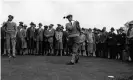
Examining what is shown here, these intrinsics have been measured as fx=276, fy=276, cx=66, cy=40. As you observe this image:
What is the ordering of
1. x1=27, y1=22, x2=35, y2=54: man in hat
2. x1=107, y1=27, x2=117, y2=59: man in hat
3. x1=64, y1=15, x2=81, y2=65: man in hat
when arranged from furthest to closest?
1. x1=27, y1=22, x2=35, y2=54: man in hat
2. x1=107, y1=27, x2=117, y2=59: man in hat
3. x1=64, y1=15, x2=81, y2=65: man in hat

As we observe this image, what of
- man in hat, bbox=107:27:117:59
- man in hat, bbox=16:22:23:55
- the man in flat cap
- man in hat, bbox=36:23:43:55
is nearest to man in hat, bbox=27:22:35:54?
the man in flat cap

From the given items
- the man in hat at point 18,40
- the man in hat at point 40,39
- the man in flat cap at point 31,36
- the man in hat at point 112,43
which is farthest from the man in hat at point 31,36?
the man in hat at point 112,43

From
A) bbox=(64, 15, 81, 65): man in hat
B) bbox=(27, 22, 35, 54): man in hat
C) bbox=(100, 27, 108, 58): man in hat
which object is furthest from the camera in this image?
bbox=(27, 22, 35, 54): man in hat

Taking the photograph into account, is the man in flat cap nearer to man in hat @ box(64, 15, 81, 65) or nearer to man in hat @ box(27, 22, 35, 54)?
man in hat @ box(27, 22, 35, 54)

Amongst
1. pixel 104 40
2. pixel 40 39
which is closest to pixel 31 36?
pixel 40 39

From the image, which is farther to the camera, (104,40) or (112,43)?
(104,40)

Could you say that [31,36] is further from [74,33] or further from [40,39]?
[74,33]

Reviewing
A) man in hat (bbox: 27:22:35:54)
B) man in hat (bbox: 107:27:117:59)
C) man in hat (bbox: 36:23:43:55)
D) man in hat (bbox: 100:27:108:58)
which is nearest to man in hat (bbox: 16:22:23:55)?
man in hat (bbox: 27:22:35:54)

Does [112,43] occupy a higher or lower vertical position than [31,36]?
lower

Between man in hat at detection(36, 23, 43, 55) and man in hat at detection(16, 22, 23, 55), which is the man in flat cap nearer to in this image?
man in hat at detection(36, 23, 43, 55)

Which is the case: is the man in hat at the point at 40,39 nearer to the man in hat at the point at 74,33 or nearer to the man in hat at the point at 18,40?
the man in hat at the point at 18,40

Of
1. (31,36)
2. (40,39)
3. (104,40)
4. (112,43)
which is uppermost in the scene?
(31,36)

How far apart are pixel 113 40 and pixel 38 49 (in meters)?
5.02

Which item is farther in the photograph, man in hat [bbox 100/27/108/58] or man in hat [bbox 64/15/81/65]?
man in hat [bbox 100/27/108/58]
